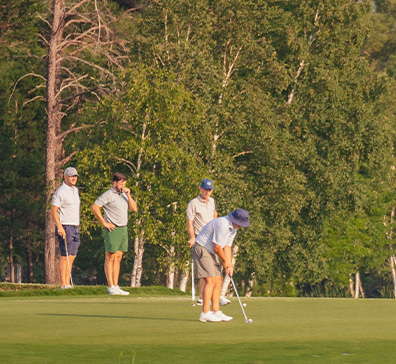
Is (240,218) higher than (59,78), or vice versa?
(59,78)

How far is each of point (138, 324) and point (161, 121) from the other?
2440 cm

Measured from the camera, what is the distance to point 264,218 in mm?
43469

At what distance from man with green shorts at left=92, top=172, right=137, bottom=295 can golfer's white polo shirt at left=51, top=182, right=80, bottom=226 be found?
724 millimetres

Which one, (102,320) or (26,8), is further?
(26,8)

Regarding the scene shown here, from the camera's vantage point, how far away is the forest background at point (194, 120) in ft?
119

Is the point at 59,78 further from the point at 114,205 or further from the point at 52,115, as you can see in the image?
the point at 114,205

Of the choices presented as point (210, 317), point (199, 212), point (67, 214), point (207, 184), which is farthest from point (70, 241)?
point (210, 317)

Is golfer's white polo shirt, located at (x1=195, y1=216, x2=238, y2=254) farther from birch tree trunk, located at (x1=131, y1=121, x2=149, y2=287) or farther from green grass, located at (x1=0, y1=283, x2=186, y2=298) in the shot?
birch tree trunk, located at (x1=131, y1=121, x2=149, y2=287)

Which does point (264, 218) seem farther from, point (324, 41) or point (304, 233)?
point (324, 41)

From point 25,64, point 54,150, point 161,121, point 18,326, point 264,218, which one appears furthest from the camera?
point 25,64

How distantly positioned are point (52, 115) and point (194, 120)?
677 cm

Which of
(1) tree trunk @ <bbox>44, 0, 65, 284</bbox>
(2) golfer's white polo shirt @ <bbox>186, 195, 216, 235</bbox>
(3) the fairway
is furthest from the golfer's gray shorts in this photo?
(1) tree trunk @ <bbox>44, 0, 65, 284</bbox>

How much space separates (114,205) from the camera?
704 inches

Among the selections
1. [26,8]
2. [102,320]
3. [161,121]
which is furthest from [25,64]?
[102,320]
